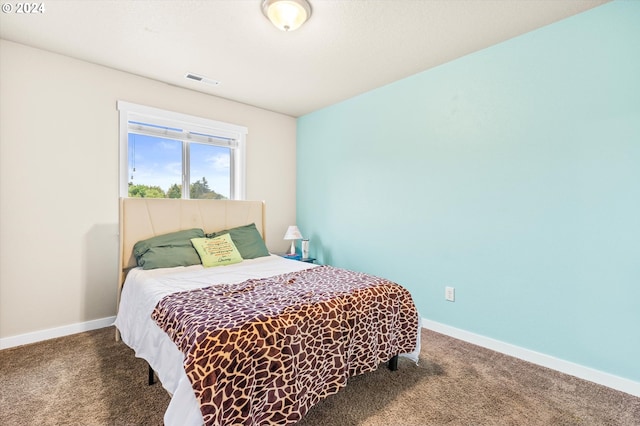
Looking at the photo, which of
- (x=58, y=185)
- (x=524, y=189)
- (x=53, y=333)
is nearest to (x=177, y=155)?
(x=58, y=185)

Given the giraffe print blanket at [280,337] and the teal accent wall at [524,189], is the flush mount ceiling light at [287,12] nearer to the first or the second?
the teal accent wall at [524,189]

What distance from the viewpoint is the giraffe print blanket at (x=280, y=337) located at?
1.26 metres

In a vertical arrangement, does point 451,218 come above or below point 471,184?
below

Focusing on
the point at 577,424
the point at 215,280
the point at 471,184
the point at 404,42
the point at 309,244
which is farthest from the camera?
the point at 309,244

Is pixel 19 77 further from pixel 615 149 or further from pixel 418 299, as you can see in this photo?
pixel 615 149

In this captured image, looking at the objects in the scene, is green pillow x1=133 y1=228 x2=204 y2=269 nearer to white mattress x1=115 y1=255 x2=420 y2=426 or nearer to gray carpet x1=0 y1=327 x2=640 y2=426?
white mattress x1=115 y1=255 x2=420 y2=426


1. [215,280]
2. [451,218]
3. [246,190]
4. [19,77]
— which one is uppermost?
[19,77]

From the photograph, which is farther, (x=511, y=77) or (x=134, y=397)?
(x=511, y=77)

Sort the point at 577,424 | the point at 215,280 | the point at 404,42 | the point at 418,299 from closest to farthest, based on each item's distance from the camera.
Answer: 1. the point at 577,424
2. the point at 215,280
3. the point at 404,42
4. the point at 418,299

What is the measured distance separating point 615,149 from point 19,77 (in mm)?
4435

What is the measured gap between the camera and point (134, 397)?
5.86 feet

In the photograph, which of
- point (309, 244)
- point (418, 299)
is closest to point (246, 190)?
point (309, 244)

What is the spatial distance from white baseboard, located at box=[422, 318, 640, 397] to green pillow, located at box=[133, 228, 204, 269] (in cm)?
239

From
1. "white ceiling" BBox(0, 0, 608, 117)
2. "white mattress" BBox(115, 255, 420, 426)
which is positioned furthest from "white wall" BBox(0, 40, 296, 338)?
"white mattress" BBox(115, 255, 420, 426)
